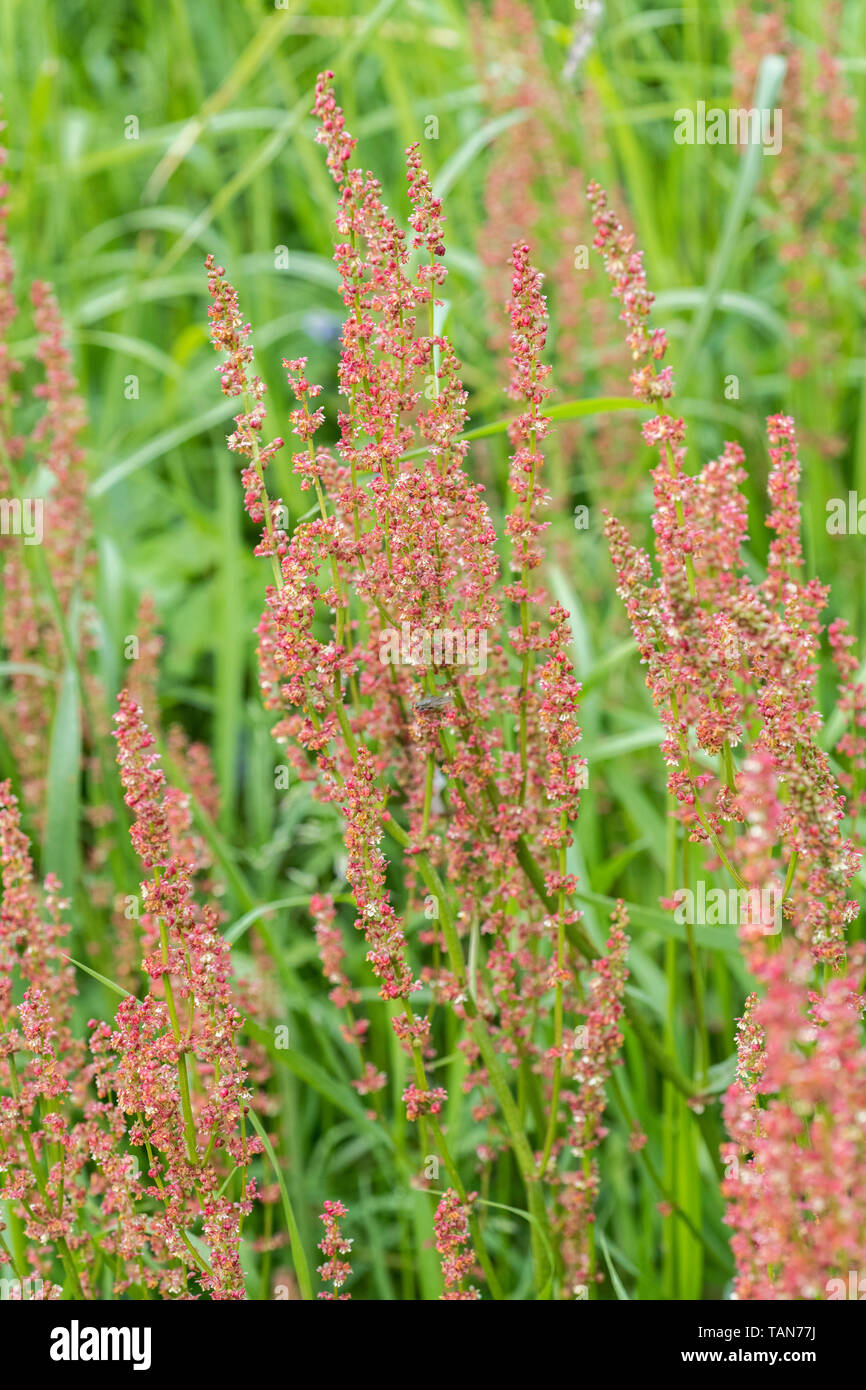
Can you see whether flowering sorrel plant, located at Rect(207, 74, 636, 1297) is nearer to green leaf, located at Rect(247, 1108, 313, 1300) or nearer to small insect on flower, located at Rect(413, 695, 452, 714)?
small insect on flower, located at Rect(413, 695, 452, 714)

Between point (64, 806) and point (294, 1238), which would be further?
point (64, 806)

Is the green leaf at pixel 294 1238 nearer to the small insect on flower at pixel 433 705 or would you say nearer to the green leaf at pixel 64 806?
the small insect on flower at pixel 433 705

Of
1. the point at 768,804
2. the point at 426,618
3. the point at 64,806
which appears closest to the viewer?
the point at 768,804

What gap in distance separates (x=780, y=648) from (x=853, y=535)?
8.12ft

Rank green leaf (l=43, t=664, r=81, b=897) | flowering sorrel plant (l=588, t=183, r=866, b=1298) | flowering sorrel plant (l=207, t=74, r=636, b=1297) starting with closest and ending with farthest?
flowering sorrel plant (l=588, t=183, r=866, b=1298) → flowering sorrel plant (l=207, t=74, r=636, b=1297) → green leaf (l=43, t=664, r=81, b=897)

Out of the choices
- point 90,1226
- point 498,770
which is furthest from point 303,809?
point 498,770

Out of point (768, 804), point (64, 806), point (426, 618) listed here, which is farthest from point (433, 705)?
point (64, 806)

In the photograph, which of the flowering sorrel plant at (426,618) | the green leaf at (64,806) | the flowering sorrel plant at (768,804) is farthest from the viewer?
the green leaf at (64,806)

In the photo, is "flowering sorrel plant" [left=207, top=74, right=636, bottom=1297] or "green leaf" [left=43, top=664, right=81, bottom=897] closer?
"flowering sorrel plant" [left=207, top=74, right=636, bottom=1297]

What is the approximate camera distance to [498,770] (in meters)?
2.08

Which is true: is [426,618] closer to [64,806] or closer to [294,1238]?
[294,1238]

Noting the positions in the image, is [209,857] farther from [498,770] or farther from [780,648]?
[780,648]

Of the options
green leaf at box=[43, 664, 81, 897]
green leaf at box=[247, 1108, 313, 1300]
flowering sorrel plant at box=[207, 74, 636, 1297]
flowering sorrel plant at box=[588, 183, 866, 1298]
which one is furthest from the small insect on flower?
green leaf at box=[43, 664, 81, 897]

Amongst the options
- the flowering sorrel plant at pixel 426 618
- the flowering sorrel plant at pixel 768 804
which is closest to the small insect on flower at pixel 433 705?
the flowering sorrel plant at pixel 426 618
